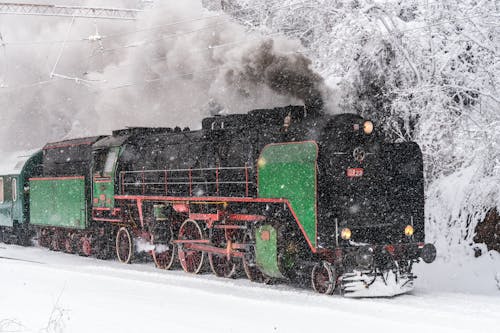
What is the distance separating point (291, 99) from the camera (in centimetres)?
1393

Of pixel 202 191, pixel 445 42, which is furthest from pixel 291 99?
pixel 445 42

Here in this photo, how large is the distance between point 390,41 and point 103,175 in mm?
7683

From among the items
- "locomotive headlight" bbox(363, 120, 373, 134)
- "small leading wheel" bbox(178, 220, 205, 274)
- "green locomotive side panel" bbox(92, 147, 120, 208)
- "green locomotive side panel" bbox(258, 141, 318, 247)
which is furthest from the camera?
"green locomotive side panel" bbox(92, 147, 120, 208)

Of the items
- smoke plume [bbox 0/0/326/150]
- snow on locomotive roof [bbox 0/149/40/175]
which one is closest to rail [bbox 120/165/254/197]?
smoke plume [bbox 0/0/326/150]

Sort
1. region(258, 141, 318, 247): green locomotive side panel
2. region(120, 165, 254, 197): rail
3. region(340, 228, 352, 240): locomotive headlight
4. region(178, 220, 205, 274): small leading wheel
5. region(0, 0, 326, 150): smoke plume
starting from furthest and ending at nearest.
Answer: region(0, 0, 326, 150): smoke plume → region(178, 220, 205, 274): small leading wheel → region(120, 165, 254, 197): rail → region(258, 141, 318, 247): green locomotive side panel → region(340, 228, 352, 240): locomotive headlight

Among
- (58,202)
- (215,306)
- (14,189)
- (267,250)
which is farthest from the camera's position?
(14,189)

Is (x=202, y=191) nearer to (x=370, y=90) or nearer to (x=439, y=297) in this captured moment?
(x=439, y=297)

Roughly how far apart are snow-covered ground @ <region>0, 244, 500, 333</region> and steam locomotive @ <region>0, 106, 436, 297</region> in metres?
0.52

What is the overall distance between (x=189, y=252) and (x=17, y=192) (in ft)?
33.0

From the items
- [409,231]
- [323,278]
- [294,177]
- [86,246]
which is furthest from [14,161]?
[409,231]

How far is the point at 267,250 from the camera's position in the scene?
1168 cm

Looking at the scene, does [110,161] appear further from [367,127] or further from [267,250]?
[367,127]

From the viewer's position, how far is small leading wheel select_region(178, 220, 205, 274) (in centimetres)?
1432

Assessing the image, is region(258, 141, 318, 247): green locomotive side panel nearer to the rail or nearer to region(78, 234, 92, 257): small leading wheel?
the rail
